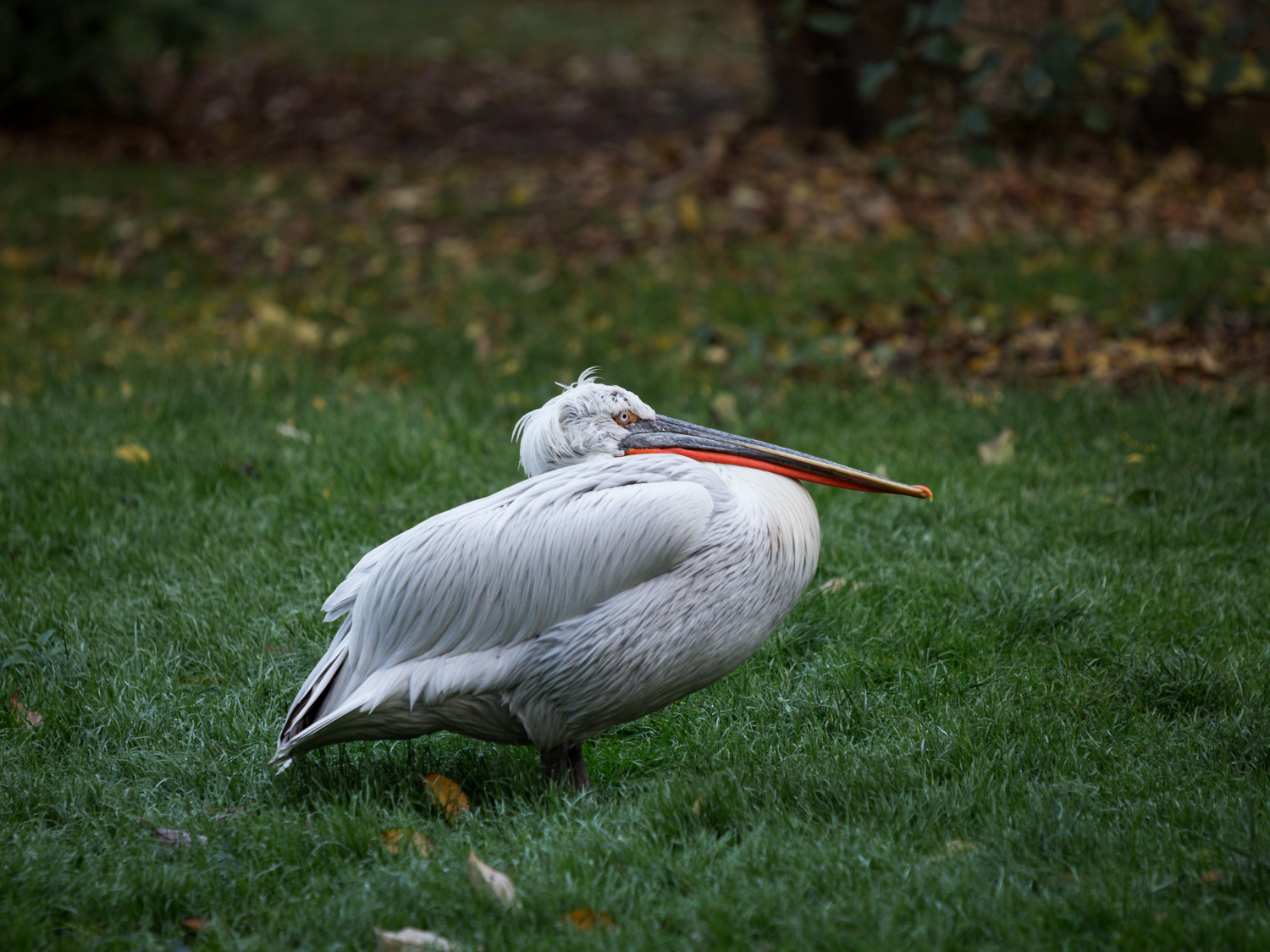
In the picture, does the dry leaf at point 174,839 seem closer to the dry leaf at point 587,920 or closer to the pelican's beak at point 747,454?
the dry leaf at point 587,920

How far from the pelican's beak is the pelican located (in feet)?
0.09

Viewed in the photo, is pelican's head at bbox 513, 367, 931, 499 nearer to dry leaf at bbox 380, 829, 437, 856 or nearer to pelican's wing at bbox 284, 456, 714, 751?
pelican's wing at bbox 284, 456, 714, 751

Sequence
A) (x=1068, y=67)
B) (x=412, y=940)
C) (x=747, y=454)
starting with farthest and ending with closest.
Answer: (x=1068, y=67), (x=747, y=454), (x=412, y=940)

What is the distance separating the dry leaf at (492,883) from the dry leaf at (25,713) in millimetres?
1565

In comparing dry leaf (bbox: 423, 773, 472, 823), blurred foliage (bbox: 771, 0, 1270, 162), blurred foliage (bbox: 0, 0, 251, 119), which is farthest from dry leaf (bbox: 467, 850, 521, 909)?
blurred foliage (bbox: 0, 0, 251, 119)

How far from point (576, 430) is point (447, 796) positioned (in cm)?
100

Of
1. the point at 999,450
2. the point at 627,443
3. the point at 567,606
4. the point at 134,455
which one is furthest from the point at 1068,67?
the point at 134,455

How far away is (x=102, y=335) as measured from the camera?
6.93 meters

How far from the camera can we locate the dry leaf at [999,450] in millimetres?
4840

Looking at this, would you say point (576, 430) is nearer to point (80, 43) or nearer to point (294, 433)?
point (294, 433)

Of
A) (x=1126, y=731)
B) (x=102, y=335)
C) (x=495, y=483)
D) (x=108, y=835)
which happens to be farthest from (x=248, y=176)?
(x=1126, y=731)

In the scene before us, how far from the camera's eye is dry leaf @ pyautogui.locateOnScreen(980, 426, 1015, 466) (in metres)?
4.84

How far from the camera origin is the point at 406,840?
2.67 metres

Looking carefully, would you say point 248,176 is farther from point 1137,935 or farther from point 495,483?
point 1137,935
